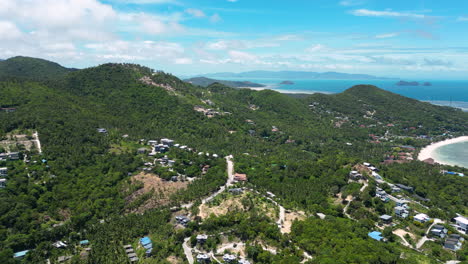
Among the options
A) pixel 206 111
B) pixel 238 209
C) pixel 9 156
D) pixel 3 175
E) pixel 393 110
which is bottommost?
pixel 238 209

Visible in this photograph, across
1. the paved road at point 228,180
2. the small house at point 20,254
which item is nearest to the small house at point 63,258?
the small house at point 20,254

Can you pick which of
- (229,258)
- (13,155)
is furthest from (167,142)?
(229,258)

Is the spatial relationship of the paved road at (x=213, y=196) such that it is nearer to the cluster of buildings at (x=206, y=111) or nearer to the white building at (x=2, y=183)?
the white building at (x=2, y=183)

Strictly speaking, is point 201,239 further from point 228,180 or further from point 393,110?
point 393,110

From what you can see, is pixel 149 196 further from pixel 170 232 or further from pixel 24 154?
pixel 24 154

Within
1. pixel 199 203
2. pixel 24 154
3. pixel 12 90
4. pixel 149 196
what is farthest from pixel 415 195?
pixel 12 90

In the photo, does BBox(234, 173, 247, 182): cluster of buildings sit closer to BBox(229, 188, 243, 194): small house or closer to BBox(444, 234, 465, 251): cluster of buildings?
BBox(229, 188, 243, 194): small house
